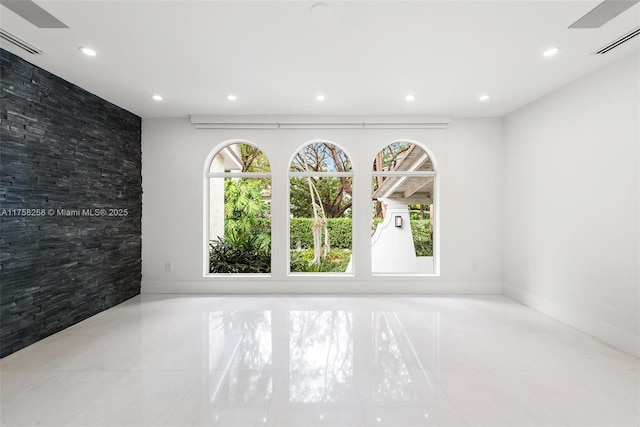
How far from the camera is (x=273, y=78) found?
333 cm

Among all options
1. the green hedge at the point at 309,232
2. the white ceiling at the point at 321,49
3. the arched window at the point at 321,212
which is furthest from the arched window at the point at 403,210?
the white ceiling at the point at 321,49

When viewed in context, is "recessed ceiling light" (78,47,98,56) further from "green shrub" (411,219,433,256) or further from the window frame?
"green shrub" (411,219,433,256)

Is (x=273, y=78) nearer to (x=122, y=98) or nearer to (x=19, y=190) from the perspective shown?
(x=122, y=98)

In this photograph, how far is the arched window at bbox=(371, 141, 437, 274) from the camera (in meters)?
4.91

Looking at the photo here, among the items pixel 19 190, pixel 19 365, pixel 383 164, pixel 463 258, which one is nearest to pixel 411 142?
pixel 383 164

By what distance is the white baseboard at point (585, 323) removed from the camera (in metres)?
2.77

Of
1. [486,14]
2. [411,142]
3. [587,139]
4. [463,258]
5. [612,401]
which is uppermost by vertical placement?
[486,14]

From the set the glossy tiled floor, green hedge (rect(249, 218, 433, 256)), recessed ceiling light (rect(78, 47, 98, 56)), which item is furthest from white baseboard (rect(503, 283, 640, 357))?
recessed ceiling light (rect(78, 47, 98, 56))

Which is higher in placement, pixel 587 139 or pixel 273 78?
pixel 273 78

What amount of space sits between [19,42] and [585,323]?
605 cm

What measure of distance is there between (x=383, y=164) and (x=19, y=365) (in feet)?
15.8

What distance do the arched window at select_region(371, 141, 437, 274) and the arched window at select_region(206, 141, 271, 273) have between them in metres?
1.78

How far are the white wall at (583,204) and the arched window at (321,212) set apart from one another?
8.17ft

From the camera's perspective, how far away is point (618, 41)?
8.53 feet
